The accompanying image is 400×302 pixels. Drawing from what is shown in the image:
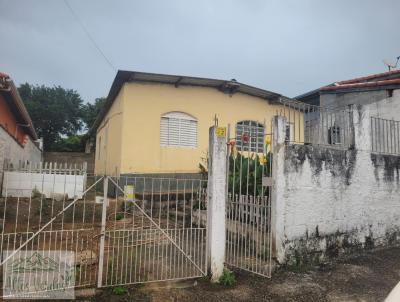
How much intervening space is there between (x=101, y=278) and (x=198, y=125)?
25.2 feet

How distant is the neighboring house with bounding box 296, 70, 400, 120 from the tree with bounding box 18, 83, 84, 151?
2789 cm

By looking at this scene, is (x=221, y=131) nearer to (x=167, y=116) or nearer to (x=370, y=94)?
(x=167, y=116)

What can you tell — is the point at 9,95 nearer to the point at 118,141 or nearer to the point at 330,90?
the point at 118,141

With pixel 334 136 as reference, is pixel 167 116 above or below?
above

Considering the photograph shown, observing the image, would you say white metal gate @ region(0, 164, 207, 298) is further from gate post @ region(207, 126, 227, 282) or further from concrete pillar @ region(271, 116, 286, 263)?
concrete pillar @ region(271, 116, 286, 263)

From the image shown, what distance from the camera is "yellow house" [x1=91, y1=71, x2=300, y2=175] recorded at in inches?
393

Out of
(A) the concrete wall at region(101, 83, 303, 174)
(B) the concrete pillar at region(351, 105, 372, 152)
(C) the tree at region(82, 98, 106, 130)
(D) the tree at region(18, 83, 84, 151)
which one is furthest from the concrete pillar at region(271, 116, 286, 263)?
(C) the tree at region(82, 98, 106, 130)

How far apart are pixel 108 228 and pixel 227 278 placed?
2.77 meters

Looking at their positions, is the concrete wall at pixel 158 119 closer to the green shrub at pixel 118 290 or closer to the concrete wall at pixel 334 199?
the concrete wall at pixel 334 199

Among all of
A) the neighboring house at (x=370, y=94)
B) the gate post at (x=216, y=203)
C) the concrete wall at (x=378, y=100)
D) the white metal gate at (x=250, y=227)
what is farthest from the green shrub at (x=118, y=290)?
the neighboring house at (x=370, y=94)

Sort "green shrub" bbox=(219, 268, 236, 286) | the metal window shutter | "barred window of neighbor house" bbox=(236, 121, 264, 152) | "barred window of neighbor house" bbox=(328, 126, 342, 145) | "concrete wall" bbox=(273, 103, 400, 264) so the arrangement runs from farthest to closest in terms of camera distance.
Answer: the metal window shutter, "barred window of neighbor house" bbox=(328, 126, 342, 145), "barred window of neighbor house" bbox=(236, 121, 264, 152), "concrete wall" bbox=(273, 103, 400, 264), "green shrub" bbox=(219, 268, 236, 286)

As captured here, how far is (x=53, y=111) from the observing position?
110 ft

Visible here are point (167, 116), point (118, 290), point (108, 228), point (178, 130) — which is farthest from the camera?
point (178, 130)

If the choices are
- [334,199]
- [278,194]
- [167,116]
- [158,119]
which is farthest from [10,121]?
[334,199]
